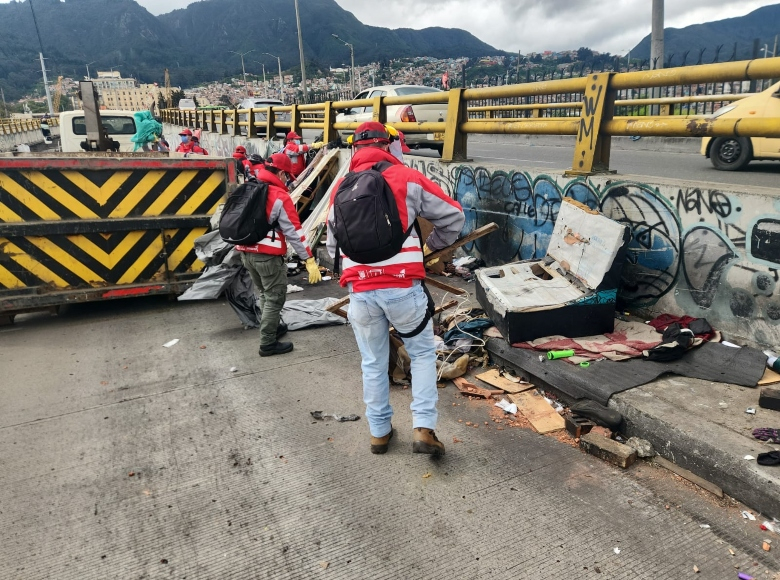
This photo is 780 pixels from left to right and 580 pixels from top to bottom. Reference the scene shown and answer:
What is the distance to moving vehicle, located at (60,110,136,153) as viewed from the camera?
12.8 meters

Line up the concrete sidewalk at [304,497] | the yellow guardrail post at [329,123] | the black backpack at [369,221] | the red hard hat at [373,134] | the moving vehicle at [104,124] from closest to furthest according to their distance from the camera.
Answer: the concrete sidewalk at [304,497] < the black backpack at [369,221] < the red hard hat at [373,134] < the yellow guardrail post at [329,123] < the moving vehicle at [104,124]

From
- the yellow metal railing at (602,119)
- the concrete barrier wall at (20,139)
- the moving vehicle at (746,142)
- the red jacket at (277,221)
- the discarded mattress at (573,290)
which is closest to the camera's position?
the yellow metal railing at (602,119)

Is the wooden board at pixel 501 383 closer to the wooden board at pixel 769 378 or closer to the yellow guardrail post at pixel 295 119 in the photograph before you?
the wooden board at pixel 769 378

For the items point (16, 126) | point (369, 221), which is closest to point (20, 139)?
point (16, 126)

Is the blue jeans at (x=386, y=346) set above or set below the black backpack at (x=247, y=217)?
below

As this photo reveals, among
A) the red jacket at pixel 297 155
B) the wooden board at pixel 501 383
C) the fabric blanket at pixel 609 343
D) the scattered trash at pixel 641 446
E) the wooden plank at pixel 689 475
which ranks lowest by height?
the wooden board at pixel 501 383

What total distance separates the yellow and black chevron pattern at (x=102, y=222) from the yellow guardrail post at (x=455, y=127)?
2777 millimetres

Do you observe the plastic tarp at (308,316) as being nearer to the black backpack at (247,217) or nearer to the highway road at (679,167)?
the black backpack at (247,217)

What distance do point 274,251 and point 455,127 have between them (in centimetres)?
308

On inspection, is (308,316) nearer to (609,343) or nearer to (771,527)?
(609,343)

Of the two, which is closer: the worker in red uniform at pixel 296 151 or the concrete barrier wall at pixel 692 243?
the concrete barrier wall at pixel 692 243

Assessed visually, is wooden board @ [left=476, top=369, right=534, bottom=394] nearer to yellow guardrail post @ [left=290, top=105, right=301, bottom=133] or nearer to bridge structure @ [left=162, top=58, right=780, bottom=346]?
bridge structure @ [left=162, top=58, right=780, bottom=346]

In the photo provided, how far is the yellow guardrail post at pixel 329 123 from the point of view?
31.7 feet

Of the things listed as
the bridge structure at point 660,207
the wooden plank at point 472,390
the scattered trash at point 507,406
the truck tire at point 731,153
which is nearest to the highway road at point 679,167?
the truck tire at point 731,153
